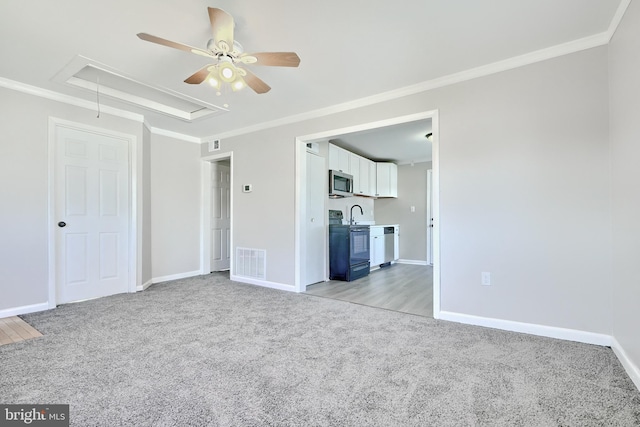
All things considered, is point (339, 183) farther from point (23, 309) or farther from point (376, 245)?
point (23, 309)

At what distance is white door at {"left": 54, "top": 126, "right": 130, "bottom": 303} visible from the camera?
3488mm

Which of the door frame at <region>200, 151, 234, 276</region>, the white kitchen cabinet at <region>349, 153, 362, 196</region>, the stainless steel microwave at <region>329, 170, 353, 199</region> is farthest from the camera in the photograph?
the white kitchen cabinet at <region>349, 153, 362, 196</region>

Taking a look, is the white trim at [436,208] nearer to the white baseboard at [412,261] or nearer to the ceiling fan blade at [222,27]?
the ceiling fan blade at [222,27]

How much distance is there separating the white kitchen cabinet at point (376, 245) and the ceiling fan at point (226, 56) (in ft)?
12.5

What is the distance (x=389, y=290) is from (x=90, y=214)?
4.06m

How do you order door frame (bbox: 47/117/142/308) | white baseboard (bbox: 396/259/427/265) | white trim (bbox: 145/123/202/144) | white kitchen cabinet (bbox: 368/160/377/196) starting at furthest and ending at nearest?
1. white baseboard (bbox: 396/259/427/265)
2. white kitchen cabinet (bbox: 368/160/377/196)
3. white trim (bbox: 145/123/202/144)
4. door frame (bbox: 47/117/142/308)

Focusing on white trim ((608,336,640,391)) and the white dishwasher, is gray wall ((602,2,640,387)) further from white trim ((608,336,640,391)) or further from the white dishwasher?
the white dishwasher

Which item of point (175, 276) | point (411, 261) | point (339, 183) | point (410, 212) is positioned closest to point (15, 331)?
point (175, 276)

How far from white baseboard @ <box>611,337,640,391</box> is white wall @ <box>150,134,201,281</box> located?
5.28 m

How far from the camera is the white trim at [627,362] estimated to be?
1.75m

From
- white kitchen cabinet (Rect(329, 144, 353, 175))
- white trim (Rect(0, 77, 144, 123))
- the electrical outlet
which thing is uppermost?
white trim (Rect(0, 77, 144, 123))

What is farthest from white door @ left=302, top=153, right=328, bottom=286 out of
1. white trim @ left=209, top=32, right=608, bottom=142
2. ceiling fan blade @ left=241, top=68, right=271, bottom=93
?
ceiling fan blade @ left=241, top=68, right=271, bottom=93

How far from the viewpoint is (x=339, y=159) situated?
5.32 meters

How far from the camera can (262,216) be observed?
176 inches
